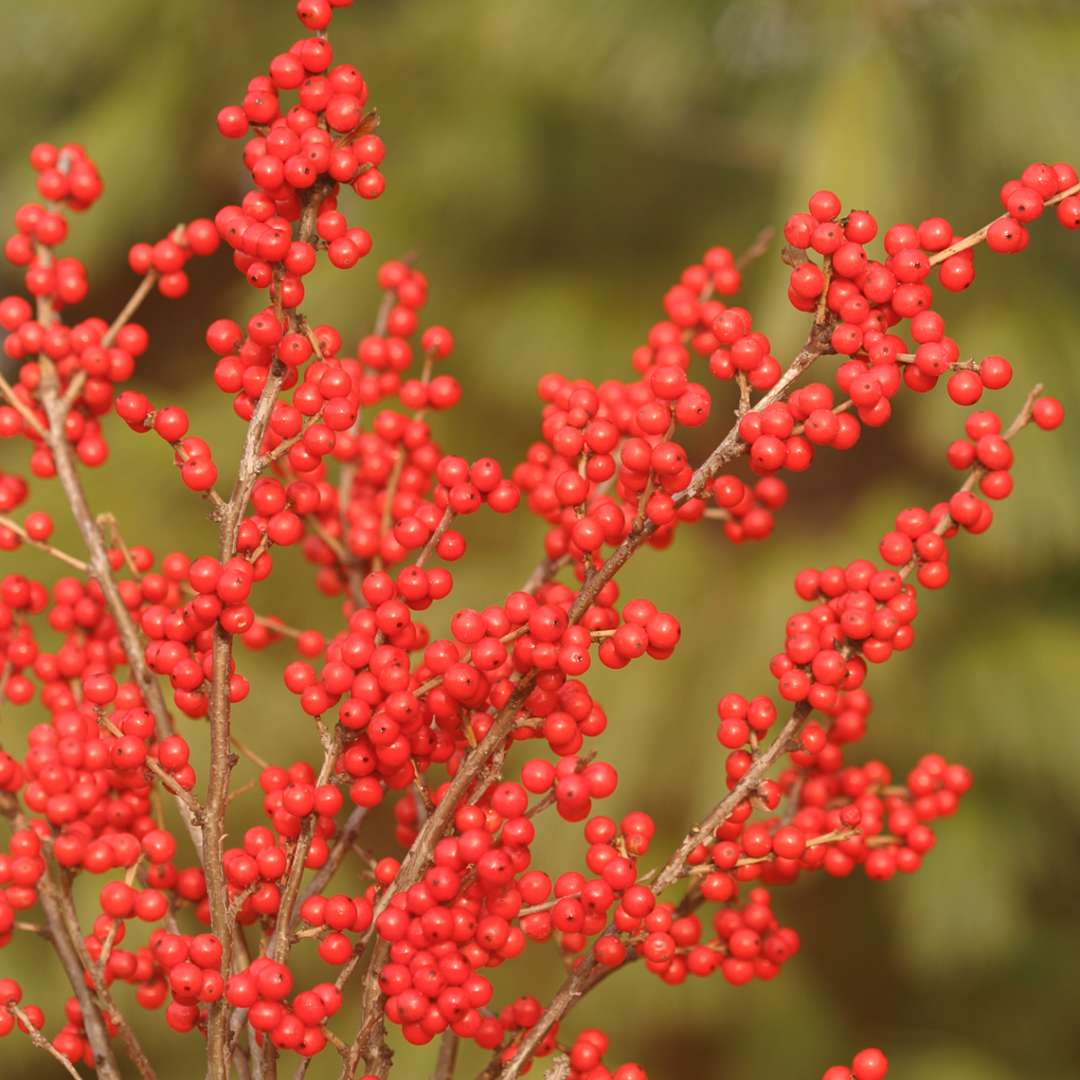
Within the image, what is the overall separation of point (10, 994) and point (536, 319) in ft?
3.73

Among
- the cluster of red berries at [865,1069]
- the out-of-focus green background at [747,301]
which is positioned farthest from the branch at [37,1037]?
the out-of-focus green background at [747,301]

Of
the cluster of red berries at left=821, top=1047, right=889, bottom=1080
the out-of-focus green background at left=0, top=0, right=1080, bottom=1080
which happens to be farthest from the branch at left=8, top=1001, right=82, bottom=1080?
the out-of-focus green background at left=0, top=0, right=1080, bottom=1080

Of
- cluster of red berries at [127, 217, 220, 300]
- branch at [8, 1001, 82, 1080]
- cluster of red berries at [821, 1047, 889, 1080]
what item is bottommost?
branch at [8, 1001, 82, 1080]

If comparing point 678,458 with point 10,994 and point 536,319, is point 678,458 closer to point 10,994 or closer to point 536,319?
point 10,994

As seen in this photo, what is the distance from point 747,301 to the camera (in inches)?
54.6

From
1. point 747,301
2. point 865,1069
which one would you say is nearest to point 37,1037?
point 865,1069

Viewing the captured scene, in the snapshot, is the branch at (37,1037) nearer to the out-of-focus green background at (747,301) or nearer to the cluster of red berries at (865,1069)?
the cluster of red berries at (865,1069)

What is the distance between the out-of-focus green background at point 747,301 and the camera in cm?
118

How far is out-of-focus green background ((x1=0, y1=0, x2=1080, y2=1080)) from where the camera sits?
1176 mm

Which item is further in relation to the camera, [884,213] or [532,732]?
[884,213]

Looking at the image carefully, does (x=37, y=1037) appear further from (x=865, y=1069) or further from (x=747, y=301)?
(x=747, y=301)

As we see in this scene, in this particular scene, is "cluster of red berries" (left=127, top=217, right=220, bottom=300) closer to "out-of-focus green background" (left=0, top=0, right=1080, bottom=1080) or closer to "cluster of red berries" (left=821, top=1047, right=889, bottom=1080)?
"cluster of red berries" (left=821, top=1047, right=889, bottom=1080)

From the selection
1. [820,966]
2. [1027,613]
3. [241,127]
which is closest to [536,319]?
[1027,613]

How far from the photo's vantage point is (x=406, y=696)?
1.29 ft
